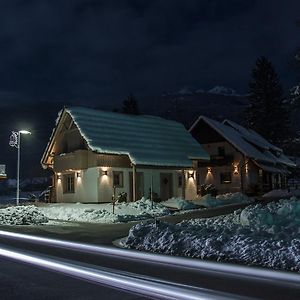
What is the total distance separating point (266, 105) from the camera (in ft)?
266

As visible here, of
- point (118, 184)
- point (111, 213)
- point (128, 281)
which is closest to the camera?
point (128, 281)

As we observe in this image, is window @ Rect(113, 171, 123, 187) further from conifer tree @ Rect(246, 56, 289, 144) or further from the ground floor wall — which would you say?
conifer tree @ Rect(246, 56, 289, 144)

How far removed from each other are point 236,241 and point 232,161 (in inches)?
1536

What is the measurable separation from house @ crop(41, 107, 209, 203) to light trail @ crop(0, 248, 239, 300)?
24.6 m

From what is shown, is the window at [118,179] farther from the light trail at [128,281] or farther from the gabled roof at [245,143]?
the light trail at [128,281]

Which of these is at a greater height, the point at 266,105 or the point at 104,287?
the point at 266,105

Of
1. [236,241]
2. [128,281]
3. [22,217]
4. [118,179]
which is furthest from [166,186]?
[128,281]

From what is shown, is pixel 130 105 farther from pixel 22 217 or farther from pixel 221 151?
pixel 22 217

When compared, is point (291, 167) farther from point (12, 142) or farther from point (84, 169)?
point (12, 142)

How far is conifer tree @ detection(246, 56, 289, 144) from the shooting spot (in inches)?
3073

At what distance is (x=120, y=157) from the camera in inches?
1501

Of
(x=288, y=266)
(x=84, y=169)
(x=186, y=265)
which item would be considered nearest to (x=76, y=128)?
(x=84, y=169)

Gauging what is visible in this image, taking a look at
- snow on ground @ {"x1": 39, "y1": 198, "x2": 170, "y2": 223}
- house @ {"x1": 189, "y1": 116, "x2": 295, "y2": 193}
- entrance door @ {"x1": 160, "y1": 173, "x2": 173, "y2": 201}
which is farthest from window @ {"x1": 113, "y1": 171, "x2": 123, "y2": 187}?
house @ {"x1": 189, "y1": 116, "x2": 295, "y2": 193}

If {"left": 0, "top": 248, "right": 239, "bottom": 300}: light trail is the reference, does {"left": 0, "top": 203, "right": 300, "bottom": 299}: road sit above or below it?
below
